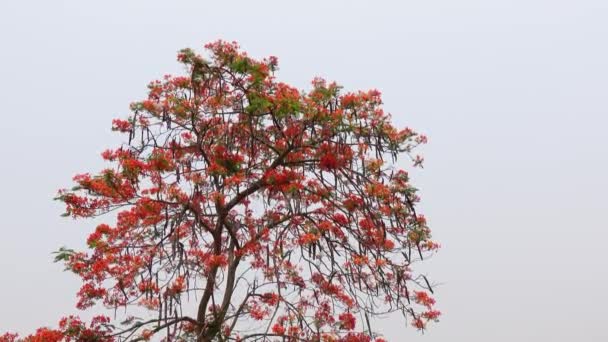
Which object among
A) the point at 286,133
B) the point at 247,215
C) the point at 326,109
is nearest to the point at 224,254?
the point at 247,215

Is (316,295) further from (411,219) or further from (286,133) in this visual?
(286,133)

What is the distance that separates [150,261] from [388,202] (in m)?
3.07

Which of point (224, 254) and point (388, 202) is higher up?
point (388, 202)

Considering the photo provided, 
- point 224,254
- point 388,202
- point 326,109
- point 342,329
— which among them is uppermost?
point 326,109

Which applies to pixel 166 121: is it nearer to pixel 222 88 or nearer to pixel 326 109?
pixel 222 88

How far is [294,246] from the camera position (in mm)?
8438

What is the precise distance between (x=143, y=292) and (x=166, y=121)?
87.2 inches

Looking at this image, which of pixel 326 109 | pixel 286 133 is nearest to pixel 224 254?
pixel 286 133

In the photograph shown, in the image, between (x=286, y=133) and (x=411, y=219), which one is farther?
(x=411, y=219)

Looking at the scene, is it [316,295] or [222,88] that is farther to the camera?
[316,295]

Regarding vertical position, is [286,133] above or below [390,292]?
above

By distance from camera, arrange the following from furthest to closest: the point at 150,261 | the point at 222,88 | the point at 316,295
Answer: the point at 316,295 < the point at 222,88 < the point at 150,261

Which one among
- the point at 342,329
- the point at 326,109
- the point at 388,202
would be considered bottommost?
the point at 342,329

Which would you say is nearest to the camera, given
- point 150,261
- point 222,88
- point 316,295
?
point 150,261
